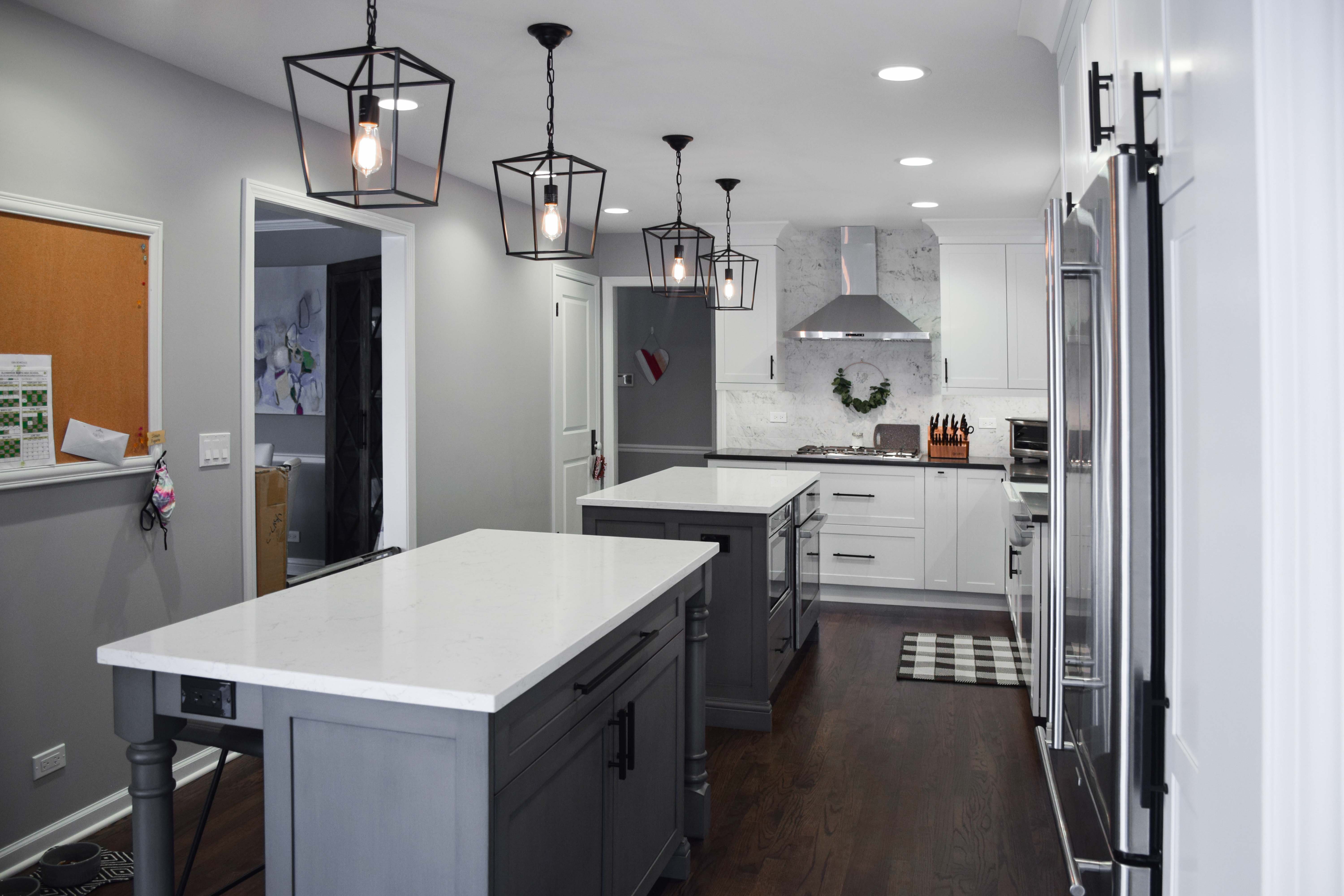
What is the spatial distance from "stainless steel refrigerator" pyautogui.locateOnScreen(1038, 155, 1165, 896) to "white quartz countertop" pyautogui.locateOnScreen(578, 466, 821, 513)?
79.7 inches

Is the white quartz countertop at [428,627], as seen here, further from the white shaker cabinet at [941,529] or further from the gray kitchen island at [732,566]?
the white shaker cabinet at [941,529]

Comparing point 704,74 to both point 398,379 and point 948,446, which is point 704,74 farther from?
point 948,446

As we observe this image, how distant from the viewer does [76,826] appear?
9.59ft

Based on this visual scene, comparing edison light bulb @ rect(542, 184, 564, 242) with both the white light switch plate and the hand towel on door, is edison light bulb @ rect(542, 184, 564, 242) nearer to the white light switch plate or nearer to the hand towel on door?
the white light switch plate

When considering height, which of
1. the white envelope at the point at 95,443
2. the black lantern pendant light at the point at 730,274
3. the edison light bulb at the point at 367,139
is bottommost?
the white envelope at the point at 95,443

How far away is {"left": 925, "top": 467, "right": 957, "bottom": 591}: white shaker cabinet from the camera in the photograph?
5852 millimetres

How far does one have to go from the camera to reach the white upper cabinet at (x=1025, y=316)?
19.5 ft

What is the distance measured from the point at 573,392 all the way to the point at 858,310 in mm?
1993

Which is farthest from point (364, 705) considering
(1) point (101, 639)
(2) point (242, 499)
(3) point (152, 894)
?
(2) point (242, 499)

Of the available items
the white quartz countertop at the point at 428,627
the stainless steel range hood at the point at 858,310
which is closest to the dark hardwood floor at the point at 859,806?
the white quartz countertop at the point at 428,627

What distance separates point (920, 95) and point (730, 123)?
0.77 metres

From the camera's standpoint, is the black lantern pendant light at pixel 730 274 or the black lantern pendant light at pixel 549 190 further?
the black lantern pendant light at pixel 730 274

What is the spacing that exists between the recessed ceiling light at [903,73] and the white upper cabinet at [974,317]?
2.94 metres

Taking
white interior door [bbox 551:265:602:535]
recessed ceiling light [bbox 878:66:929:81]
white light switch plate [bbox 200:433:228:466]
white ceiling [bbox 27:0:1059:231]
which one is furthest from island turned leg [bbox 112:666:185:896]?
white interior door [bbox 551:265:602:535]
